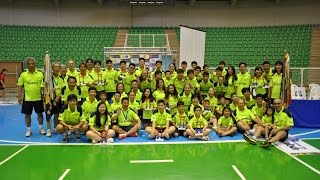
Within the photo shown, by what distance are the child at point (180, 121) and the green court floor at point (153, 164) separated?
0.92 metres

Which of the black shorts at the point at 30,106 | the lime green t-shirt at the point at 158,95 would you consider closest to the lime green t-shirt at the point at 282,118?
the lime green t-shirt at the point at 158,95

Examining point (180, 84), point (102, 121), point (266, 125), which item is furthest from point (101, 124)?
point (266, 125)

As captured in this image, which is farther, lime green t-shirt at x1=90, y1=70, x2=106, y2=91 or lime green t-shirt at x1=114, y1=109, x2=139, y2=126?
lime green t-shirt at x1=90, y1=70, x2=106, y2=91

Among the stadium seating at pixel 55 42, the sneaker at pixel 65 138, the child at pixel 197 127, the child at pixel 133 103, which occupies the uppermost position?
the stadium seating at pixel 55 42

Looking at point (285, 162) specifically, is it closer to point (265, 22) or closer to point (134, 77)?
point (134, 77)

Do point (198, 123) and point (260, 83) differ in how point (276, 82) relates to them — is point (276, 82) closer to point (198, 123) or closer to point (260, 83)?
point (260, 83)

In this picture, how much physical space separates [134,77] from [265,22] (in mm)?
16365

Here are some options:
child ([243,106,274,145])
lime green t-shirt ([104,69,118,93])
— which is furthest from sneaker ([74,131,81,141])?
child ([243,106,274,145])

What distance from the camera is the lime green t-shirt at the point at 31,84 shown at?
8.26 metres

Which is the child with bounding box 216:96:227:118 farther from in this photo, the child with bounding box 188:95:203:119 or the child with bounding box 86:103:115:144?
the child with bounding box 86:103:115:144

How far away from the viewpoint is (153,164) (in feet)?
20.5

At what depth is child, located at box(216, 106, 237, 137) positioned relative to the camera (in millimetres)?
8469

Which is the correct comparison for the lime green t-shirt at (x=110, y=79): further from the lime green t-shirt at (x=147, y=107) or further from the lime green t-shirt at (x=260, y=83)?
the lime green t-shirt at (x=260, y=83)

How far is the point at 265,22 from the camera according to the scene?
910 inches
